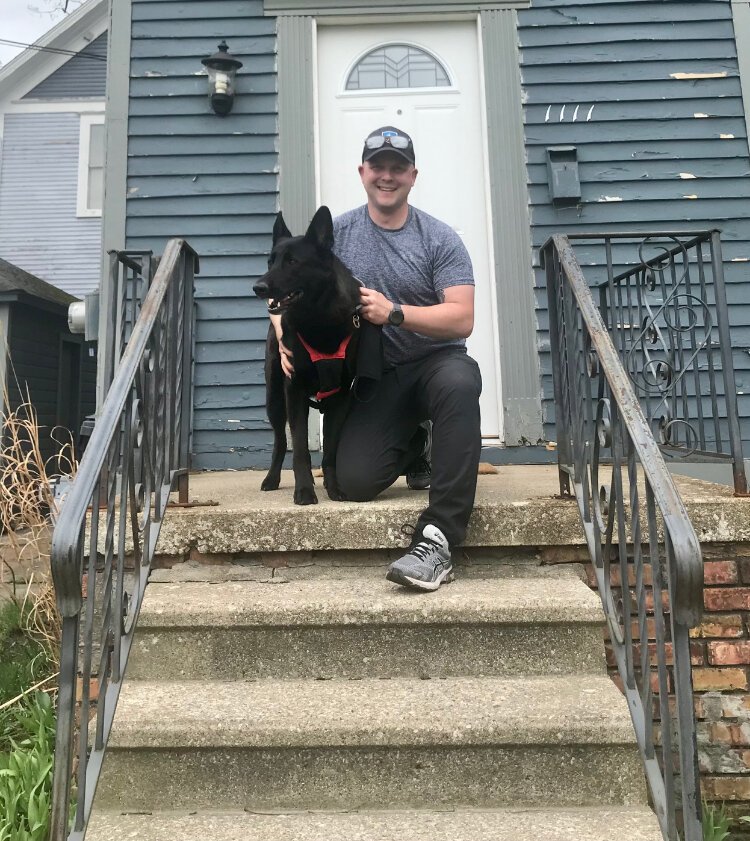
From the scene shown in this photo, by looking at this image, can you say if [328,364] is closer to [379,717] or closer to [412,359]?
[412,359]

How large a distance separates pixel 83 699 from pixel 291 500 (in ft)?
3.37

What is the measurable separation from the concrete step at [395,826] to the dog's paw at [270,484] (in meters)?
1.39

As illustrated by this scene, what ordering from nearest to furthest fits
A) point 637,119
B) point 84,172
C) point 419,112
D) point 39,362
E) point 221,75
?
1. point 221,75
2. point 637,119
3. point 419,112
4. point 39,362
5. point 84,172

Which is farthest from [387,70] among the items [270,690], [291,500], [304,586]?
[270,690]

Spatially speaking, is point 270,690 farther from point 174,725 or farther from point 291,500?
point 291,500

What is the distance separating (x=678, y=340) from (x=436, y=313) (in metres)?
1.28

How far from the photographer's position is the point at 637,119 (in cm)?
432

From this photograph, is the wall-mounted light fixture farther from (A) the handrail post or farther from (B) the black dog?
(A) the handrail post

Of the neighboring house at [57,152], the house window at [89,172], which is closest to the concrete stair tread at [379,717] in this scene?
the neighboring house at [57,152]

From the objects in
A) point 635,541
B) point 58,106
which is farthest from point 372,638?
point 58,106

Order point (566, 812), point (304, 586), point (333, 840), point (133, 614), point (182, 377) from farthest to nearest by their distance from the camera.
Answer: point (182, 377)
point (304, 586)
point (133, 614)
point (566, 812)
point (333, 840)

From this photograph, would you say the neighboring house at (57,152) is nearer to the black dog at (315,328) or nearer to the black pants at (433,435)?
the black dog at (315,328)

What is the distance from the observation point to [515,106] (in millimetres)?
4305

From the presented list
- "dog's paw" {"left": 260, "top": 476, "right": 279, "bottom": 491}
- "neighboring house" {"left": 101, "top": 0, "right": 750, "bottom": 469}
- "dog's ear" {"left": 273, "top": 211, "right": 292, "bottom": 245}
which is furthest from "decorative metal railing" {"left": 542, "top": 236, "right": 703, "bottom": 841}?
"neighboring house" {"left": 101, "top": 0, "right": 750, "bottom": 469}
